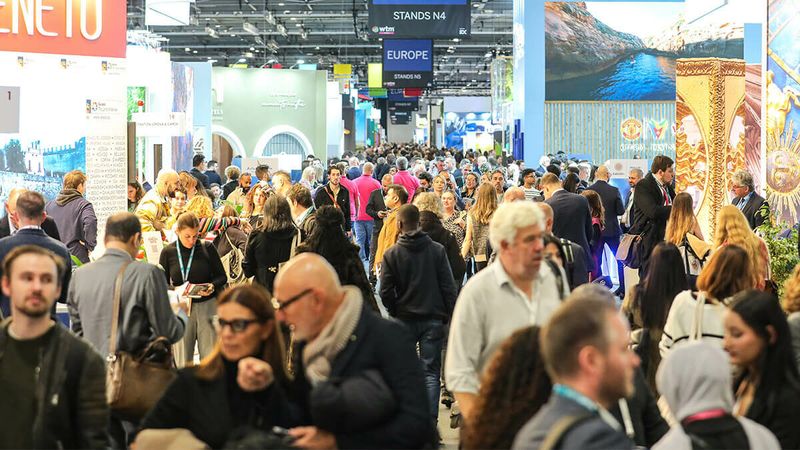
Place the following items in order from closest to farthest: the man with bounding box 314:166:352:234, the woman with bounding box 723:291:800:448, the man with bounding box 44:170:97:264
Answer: the woman with bounding box 723:291:800:448 → the man with bounding box 44:170:97:264 → the man with bounding box 314:166:352:234

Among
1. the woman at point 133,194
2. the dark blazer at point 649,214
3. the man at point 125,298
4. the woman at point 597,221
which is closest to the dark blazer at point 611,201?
the woman at point 597,221

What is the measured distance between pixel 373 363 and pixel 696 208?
10834mm

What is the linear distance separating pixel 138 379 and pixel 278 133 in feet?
84.9

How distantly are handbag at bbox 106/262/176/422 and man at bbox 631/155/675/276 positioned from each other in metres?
5.71

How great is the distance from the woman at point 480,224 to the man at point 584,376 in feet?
22.4

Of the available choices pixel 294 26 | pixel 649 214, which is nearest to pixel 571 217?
pixel 649 214

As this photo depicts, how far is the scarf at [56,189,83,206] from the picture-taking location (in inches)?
348

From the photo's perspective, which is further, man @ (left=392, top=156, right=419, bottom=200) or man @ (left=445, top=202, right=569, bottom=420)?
man @ (left=392, top=156, right=419, bottom=200)

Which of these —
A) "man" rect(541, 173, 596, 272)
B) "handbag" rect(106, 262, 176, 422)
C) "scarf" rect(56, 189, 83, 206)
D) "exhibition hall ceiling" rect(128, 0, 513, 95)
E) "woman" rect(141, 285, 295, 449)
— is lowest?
"handbag" rect(106, 262, 176, 422)

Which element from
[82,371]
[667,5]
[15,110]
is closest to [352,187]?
[15,110]

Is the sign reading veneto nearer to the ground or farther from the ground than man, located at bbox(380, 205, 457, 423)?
farther from the ground

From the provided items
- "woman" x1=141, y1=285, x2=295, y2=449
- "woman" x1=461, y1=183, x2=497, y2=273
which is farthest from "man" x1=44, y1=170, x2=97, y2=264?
"woman" x1=141, y1=285, x2=295, y2=449

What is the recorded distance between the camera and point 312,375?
10.1ft

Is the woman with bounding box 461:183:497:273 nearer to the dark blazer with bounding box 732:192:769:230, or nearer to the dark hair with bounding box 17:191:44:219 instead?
the dark blazer with bounding box 732:192:769:230
